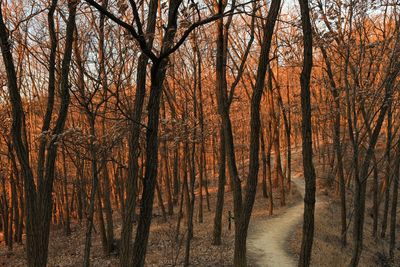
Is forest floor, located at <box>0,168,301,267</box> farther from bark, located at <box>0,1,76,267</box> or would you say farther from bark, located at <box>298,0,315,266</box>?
bark, located at <box>298,0,315,266</box>

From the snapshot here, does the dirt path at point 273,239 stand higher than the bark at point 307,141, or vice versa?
the bark at point 307,141

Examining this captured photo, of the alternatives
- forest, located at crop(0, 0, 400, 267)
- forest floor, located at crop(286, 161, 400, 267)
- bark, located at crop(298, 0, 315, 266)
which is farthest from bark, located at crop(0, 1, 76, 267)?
forest floor, located at crop(286, 161, 400, 267)

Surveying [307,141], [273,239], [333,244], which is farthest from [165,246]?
[307,141]

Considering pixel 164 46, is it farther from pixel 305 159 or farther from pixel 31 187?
pixel 31 187

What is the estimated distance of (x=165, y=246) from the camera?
1328 cm

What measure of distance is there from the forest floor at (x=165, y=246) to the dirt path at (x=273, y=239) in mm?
610

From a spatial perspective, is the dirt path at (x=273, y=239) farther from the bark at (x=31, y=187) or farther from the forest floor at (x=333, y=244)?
the bark at (x=31, y=187)

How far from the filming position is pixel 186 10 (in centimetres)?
350

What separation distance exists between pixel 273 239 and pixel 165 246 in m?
4.07

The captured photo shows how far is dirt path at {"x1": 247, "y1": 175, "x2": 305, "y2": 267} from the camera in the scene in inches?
411

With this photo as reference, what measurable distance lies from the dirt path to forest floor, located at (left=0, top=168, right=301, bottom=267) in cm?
61

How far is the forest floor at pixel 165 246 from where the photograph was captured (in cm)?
1139

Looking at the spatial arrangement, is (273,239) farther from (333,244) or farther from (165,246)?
(165,246)

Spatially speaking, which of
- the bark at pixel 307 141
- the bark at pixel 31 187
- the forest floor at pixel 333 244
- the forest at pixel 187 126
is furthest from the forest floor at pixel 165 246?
the bark at pixel 307 141
